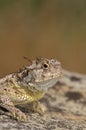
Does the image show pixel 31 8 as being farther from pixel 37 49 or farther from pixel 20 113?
pixel 20 113

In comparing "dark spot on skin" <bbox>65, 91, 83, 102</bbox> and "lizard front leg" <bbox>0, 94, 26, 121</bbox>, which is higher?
"dark spot on skin" <bbox>65, 91, 83, 102</bbox>

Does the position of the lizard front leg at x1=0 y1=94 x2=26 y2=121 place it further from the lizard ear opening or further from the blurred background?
the blurred background

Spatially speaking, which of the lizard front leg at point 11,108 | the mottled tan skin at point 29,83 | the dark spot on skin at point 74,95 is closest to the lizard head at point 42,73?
the mottled tan skin at point 29,83

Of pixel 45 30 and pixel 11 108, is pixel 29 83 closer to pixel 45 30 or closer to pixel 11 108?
pixel 11 108

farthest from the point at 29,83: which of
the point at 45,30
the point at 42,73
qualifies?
the point at 45,30

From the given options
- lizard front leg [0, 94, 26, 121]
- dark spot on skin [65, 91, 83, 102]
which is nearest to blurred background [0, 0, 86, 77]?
dark spot on skin [65, 91, 83, 102]

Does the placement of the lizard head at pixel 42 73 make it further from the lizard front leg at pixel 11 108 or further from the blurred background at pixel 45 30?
the blurred background at pixel 45 30

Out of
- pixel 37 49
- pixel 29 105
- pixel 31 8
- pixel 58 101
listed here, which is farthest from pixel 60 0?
pixel 29 105
